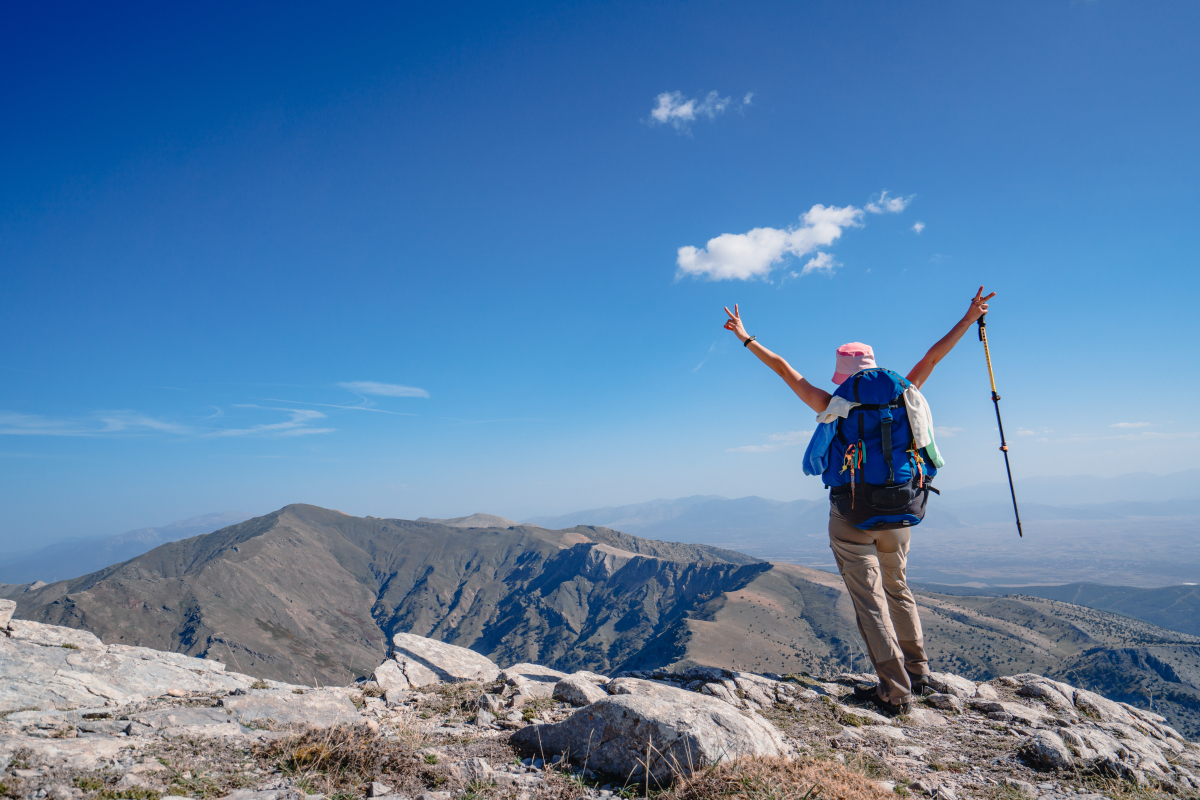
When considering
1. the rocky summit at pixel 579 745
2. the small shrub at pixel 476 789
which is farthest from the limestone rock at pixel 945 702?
the small shrub at pixel 476 789

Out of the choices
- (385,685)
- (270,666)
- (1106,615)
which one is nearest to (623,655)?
(270,666)

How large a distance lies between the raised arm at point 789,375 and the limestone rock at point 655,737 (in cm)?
369

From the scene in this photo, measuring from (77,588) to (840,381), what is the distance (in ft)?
860

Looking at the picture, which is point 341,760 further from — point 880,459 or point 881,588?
point 880,459

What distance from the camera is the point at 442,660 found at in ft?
36.3

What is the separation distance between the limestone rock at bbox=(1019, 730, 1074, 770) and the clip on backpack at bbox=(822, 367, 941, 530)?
2338mm

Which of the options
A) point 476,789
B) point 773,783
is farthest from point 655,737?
point 476,789

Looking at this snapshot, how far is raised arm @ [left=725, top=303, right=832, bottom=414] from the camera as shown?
6547 mm

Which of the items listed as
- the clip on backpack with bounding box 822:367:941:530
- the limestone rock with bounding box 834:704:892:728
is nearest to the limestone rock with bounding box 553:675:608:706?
the limestone rock with bounding box 834:704:892:728

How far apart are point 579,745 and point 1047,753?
461 centimetres

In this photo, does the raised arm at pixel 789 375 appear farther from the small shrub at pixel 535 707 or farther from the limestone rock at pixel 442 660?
the limestone rock at pixel 442 660

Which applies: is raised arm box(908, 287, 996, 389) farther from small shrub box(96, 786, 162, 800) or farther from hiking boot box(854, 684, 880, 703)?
→ small shrub box(96, 786, 162, 800)

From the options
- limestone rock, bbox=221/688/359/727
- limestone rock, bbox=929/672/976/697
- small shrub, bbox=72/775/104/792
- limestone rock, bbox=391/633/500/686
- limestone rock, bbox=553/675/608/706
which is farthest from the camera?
limestone rock, bbox=391/633/500/686

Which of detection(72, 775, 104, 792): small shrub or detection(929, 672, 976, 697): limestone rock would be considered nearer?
detection(72, 775, 104, 792): small shrub
